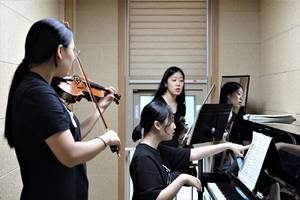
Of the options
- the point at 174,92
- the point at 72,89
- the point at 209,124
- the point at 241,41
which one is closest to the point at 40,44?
the point at 72,89

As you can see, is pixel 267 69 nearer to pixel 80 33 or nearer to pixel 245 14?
pixel 245 14

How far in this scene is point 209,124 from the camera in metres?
2.23

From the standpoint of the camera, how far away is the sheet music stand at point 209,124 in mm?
2166

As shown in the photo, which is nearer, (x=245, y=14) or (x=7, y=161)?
(x=7, y=161)

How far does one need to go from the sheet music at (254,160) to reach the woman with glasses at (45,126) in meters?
0.73

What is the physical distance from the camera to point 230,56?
3.37 meters

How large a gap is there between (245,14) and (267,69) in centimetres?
62

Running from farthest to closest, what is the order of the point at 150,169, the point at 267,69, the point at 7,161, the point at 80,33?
the point at 80,33, the point at 267,69, the point at 7,161, the point at 150,169

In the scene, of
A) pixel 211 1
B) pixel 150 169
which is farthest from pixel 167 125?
pixel 211 1

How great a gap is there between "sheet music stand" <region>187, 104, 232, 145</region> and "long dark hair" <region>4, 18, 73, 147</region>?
116 centimetres

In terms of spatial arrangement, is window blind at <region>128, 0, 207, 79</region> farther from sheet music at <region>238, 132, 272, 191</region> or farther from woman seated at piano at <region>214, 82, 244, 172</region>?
sheet music at <region>238, 132, 272, 191</region>

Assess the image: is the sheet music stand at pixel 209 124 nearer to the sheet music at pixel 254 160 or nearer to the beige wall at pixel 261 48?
the sheet music at pixel 254 160

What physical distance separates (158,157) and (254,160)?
18.6 inches

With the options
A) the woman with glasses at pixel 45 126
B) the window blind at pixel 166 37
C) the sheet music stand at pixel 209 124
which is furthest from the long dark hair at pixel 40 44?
the window blind at pixel 166 37
